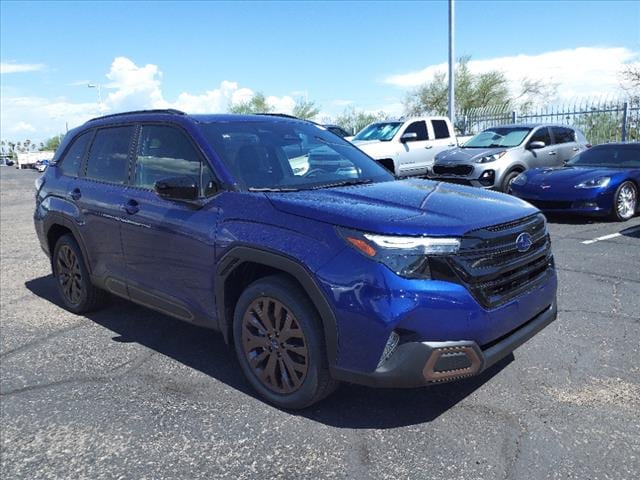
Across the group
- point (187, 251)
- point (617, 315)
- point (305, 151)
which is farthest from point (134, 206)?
point (617, 315)

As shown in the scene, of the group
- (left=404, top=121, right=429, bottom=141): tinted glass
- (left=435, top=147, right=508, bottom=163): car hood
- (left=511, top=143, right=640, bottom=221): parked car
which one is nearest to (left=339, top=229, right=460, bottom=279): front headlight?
(left=511, top=143, right=640, bottom=221): parked car

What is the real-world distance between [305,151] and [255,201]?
0.95 metres

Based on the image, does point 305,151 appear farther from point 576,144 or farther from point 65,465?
point 576,144

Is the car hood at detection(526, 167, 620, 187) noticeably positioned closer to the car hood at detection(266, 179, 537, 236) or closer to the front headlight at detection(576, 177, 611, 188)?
the front headlight at detection(576, 177, 611, 188)

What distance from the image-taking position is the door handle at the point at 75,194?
4.79 meters

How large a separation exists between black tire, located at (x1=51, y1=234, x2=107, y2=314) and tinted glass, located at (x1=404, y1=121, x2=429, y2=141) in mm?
10521

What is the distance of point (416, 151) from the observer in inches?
554

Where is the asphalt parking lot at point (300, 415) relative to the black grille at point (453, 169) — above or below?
below

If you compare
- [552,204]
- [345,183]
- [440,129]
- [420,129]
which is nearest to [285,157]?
[345,183]

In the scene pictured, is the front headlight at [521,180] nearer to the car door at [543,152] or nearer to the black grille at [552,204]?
the black grille at [552,204]

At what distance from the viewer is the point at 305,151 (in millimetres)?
4059

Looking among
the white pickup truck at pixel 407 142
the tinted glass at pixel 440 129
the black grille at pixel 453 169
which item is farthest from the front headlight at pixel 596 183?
the tinted glass at pixel 440 129

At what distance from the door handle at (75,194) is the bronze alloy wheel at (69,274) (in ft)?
1.58

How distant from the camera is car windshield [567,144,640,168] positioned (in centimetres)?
950
